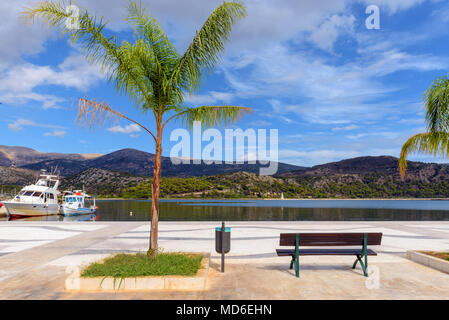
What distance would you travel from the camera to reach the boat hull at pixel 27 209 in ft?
138

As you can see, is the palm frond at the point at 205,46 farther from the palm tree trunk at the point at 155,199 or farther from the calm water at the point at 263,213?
the calm water at the point at 263,213

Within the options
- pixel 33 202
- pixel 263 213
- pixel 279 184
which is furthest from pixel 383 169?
pixel 33 202

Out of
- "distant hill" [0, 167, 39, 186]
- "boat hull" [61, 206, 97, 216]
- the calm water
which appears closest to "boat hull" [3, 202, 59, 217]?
the calm water

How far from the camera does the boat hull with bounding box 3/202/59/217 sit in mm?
42000

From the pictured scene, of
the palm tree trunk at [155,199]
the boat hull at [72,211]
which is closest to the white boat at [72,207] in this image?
the boat hull at [72,211]

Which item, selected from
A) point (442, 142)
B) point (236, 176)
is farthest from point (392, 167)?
point (442, 142)

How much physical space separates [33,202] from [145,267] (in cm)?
4645

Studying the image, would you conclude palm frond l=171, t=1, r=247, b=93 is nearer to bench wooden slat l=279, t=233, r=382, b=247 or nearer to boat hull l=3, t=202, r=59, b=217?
bench wooden slat l=279, t=233, r=382, b=247

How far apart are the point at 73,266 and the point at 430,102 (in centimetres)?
986

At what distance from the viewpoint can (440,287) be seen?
5336mm

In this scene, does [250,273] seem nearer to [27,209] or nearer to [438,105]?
[438,105]

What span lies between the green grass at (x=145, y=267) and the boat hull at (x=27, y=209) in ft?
148

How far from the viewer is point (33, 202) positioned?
142ft
